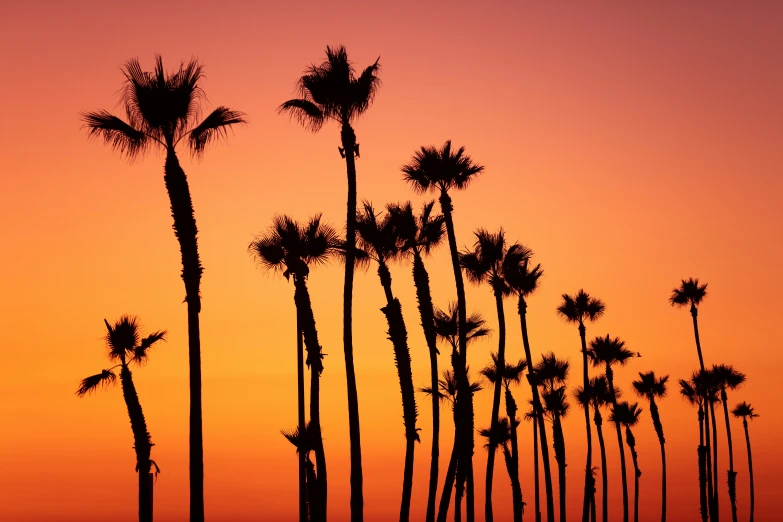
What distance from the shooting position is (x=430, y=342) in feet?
160

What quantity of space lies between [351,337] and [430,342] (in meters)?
11.4

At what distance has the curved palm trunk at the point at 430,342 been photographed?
47.2 meters

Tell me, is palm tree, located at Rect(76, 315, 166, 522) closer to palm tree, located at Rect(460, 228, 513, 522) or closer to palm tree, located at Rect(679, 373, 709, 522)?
palm tree, located at Rect(460, 228, 513, 522)

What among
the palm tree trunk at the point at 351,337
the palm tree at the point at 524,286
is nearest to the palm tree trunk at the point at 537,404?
the palm tree at the point at 524,286

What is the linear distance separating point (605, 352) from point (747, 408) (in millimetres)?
36281

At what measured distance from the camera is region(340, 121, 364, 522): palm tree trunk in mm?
37125

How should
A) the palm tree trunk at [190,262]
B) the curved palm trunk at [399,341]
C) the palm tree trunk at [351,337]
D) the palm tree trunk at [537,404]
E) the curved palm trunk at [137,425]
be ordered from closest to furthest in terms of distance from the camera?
1. the palm tree trunk at [190,262]
2. the palm tree trunk at [351,337]
3. the curved palm trunk at [137,425]
4. the curved palm trunk at [399,341]
5. the palm tree trunk at [537,404]

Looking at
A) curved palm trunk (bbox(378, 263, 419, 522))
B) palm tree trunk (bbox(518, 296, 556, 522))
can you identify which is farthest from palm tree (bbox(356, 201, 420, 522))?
palm tree trunk (bbox(518, 296, 556, 522))

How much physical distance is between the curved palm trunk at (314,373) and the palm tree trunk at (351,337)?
466cm

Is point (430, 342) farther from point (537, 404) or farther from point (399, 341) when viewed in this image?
point (537, 404)

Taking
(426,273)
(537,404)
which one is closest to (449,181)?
(426,273)

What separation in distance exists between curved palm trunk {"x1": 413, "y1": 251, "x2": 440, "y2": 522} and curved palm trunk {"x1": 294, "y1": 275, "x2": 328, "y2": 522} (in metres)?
6.50

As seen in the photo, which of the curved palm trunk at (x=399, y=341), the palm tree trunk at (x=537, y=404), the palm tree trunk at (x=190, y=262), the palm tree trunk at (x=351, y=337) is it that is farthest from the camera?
the palm tree trunk at (x=537, y=404)

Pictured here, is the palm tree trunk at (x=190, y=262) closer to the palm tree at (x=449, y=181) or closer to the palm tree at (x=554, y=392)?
the palm tree at (x=449, y=181)
